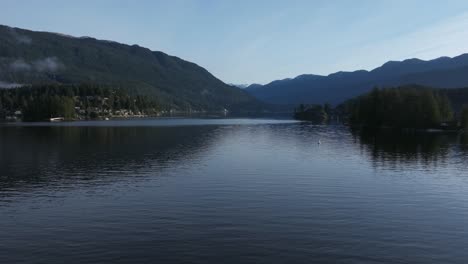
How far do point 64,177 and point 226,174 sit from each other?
1051 inches

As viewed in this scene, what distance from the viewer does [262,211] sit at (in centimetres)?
5288

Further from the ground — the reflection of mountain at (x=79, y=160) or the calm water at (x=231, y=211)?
the reflection of mountain at (x=79, y=160)

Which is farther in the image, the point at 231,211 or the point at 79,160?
the point at 79,160

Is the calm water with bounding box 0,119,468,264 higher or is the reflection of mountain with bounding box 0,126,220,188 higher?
the reflection of mountain with bounding box 0,126,220,188

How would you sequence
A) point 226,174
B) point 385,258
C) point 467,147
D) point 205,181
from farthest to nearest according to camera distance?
point 467,147 < point 226,174 < point 205,181 < point 385,258

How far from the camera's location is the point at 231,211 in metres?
52.5

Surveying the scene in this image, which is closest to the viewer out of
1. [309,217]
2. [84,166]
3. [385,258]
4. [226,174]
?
[385,258]

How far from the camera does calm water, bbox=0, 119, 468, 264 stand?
3847cm

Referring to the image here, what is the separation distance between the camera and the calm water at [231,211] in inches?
1515

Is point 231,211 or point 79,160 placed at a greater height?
point 79,160

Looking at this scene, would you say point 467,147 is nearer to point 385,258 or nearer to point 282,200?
point 282,200

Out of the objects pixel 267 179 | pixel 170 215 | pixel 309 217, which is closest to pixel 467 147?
pixel 267 179

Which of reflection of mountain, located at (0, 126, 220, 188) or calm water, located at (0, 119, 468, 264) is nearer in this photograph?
calm water, located at (0, 119, 468, 264)

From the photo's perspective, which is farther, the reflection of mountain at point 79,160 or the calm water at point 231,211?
the reflection of mountain at point 79,160
